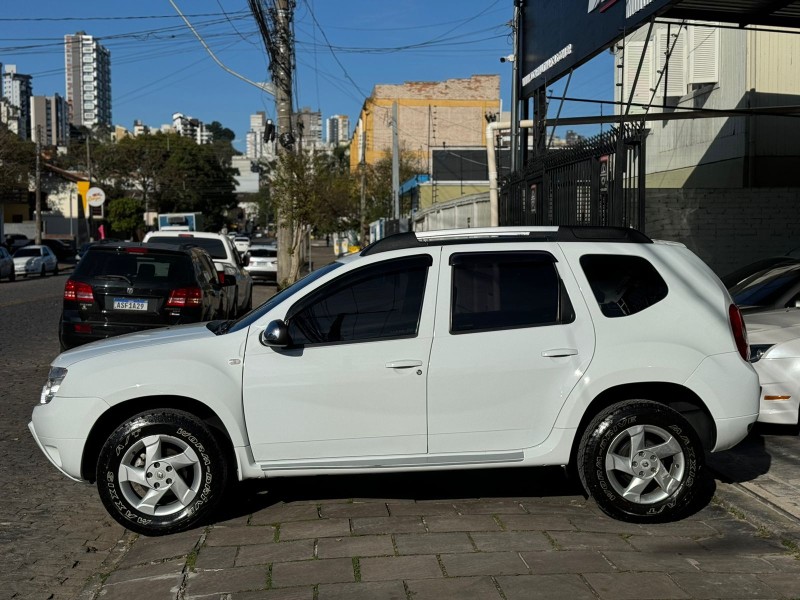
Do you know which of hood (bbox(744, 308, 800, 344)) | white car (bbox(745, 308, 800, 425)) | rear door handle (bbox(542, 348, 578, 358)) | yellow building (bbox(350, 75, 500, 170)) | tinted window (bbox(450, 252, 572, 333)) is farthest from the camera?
yellow building (bbox(350, 75, 500, 170))

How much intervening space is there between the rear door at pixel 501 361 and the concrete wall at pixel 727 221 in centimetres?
1096

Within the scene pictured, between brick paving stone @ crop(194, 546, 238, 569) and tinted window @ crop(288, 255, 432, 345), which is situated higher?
tinted window @ crop(288, 255, 432, 345)

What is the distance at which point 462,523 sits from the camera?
19.0 ft

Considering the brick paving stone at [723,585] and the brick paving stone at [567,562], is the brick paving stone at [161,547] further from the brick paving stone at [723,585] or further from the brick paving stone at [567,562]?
the brick paving stone at [723,585]

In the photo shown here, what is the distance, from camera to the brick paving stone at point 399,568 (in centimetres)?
487

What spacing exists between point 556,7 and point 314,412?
1183cm

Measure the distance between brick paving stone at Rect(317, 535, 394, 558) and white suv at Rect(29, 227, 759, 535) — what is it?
0.44 metres

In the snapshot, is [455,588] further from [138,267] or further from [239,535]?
[138,267]

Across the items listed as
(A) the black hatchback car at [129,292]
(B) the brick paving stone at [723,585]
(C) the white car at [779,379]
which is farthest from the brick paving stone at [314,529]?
(A) the black hatchback car at [129,292]

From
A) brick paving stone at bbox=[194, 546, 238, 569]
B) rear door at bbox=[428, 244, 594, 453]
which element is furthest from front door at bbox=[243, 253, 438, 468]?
brick paving stone at bbox=[194, 546, 238, 569]

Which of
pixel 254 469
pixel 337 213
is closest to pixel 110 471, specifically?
pixel 254 469

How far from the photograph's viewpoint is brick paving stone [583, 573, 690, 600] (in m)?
4.59

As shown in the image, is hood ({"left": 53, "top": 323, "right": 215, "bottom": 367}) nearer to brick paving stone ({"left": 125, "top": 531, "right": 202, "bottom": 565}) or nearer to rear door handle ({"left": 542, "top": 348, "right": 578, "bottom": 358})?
brick paving stone ({"left": 125, "top": 531, "right": 202, "bottom": 565})

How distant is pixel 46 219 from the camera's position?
75.1 meters
